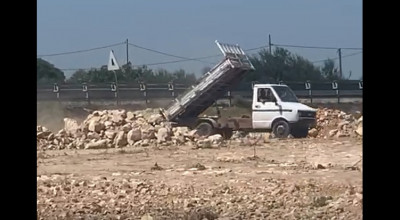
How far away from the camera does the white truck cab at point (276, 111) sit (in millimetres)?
18812

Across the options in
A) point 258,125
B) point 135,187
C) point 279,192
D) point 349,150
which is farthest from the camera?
point 258,125

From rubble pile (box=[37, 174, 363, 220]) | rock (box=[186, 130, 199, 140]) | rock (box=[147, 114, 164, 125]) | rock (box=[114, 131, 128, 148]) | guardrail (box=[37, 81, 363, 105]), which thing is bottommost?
rubble pile (box=[37, 174, 363, 220])

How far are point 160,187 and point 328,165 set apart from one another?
3.72 meters

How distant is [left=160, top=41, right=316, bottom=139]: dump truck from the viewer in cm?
1888

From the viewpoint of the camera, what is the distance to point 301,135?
1934cm

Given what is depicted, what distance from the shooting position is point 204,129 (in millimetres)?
19609

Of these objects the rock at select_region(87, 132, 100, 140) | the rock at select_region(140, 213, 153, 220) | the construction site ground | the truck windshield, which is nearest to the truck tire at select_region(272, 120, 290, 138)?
the truck windshield

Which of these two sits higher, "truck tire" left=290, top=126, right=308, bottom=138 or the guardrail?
the guardrail

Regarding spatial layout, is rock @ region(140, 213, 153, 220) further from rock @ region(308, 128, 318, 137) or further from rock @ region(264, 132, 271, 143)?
rock @ region(308, 128, 318, 137)

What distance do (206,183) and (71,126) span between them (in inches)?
401

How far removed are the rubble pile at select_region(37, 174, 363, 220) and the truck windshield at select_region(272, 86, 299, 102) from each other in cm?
763

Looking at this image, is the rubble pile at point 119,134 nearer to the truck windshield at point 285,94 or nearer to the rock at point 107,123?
the rock at point 107,123
